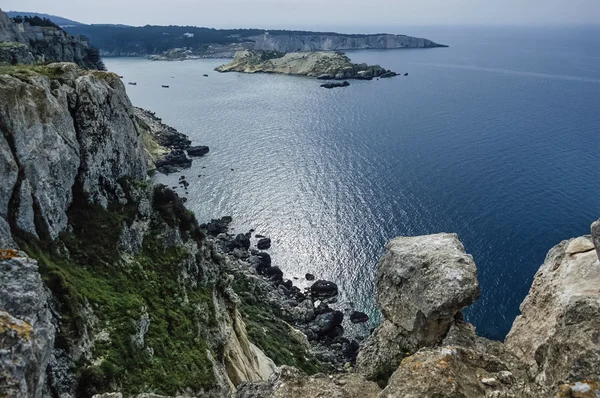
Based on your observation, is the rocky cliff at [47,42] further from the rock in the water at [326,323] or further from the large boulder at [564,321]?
the large boulder at [564,321]

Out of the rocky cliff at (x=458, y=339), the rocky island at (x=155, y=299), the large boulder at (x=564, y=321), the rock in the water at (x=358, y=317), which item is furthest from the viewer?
the rock in the water at (x=358, y=317)

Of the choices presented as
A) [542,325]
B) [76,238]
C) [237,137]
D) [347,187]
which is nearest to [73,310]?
[76,238]

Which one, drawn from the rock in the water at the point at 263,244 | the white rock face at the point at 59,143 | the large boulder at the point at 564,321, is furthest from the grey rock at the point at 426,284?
the rock in the water at the point at 263,244

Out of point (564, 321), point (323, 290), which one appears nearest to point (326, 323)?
point (323, 290)

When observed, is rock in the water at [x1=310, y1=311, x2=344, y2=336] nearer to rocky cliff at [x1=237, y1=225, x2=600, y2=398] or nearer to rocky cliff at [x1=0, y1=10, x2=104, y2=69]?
rocky cliff at [x1=237, y1=225, x2=600, y2=398]

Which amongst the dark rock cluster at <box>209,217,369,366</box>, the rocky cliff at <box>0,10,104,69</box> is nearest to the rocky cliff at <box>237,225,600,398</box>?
the dark rock cluster at <box>209,217,369,366</box>

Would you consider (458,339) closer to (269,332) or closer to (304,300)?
(269,332)

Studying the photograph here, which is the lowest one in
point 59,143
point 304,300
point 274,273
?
point 304,300

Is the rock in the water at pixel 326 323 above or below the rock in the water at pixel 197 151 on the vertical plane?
below
